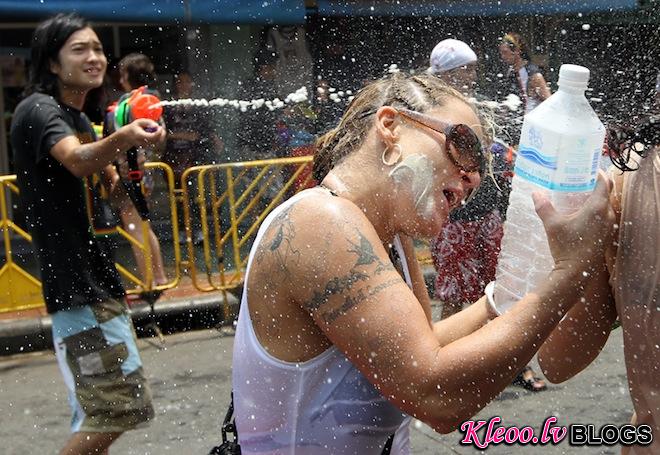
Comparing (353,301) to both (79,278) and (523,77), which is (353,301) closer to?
(79,278)

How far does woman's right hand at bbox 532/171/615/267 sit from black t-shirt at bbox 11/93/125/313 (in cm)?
230

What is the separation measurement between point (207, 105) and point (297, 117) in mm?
1175

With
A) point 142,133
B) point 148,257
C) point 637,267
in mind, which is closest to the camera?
point 637,267

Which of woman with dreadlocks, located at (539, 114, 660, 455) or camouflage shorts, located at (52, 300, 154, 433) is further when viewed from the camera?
camouflage shorts, located at (52, 300, 154, 433)

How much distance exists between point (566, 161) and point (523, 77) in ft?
14.9

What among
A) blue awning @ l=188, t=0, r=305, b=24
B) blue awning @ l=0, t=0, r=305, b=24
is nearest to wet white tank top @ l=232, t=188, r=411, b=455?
blue awning @ l=0, t=0, r=305, b=24

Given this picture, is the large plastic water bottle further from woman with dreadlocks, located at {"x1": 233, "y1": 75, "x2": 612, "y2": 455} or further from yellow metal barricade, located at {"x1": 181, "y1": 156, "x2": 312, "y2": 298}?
yellow metal barricade, located at {"x1": 181, "y1": 156, "x2": 312, "y2": 298}

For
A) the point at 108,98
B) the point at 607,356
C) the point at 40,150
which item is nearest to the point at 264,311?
the point at 40,150

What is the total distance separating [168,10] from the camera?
860 centimetres

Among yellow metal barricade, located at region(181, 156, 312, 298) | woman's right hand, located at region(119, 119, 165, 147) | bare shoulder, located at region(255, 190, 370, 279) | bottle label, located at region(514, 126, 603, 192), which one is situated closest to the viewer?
bottle label, located at region(514, 126, 603, 192)

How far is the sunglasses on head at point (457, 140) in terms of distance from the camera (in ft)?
6.24

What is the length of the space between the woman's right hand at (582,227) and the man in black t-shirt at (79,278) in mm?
2305

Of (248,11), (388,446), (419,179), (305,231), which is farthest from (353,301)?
(248,11)

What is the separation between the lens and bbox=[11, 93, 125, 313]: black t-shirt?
3607 millimetres
